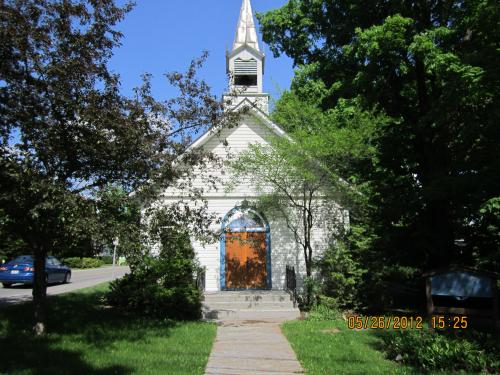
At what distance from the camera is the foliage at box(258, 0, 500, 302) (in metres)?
9.52

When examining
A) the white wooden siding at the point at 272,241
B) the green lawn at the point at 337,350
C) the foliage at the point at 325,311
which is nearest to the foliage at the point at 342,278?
the foliage at the point at 325,311

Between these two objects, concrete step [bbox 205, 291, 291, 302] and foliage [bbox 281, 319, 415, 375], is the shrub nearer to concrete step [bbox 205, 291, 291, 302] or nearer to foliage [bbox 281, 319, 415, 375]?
concrete step [bbox 205, 291, 291, 302]

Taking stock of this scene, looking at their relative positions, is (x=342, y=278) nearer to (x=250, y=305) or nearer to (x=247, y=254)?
(x=250, y=305)

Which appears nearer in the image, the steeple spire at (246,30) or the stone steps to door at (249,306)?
the stone steps to door at (249,306)

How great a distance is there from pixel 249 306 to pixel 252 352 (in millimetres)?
5769

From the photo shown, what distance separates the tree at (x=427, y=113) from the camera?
936 centimetres

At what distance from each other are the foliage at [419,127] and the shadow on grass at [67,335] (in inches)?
279

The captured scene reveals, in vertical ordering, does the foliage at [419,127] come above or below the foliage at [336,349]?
above

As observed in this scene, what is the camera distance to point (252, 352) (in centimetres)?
834

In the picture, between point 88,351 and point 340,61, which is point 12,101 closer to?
point 88,351

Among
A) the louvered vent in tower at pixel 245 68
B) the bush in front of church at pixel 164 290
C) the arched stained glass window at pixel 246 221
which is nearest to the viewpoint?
the bush in front of church at pixel 164 290
